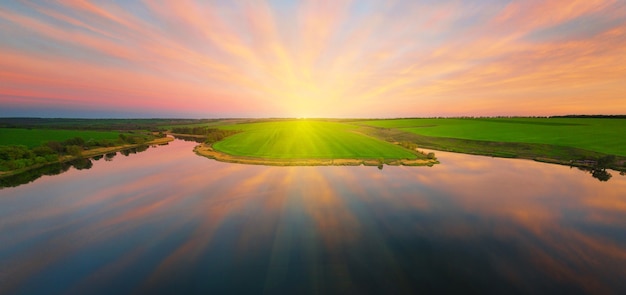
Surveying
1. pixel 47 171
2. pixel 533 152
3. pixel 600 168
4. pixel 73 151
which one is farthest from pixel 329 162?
pixel 73 151

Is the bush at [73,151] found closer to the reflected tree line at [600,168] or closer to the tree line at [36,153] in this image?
the tree line at [36,153]

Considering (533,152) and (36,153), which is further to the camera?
(533,152)

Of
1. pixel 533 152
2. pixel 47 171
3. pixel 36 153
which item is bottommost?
pixel 47 171

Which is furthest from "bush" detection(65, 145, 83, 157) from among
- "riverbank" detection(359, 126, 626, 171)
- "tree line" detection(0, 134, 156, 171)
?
"riverbank" detection(359, 126, 626, 171)

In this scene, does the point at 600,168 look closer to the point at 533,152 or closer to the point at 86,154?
the point at 533,152

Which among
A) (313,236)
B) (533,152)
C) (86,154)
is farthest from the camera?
(86,154)

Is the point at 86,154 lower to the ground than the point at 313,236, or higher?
higher

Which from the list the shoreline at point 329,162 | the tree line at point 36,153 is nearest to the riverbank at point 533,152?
the shoreline at point 329,162

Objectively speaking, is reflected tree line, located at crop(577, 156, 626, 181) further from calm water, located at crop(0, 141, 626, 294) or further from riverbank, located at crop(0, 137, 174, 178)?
riverbank, located at crop(0, 137, 174, 178)
